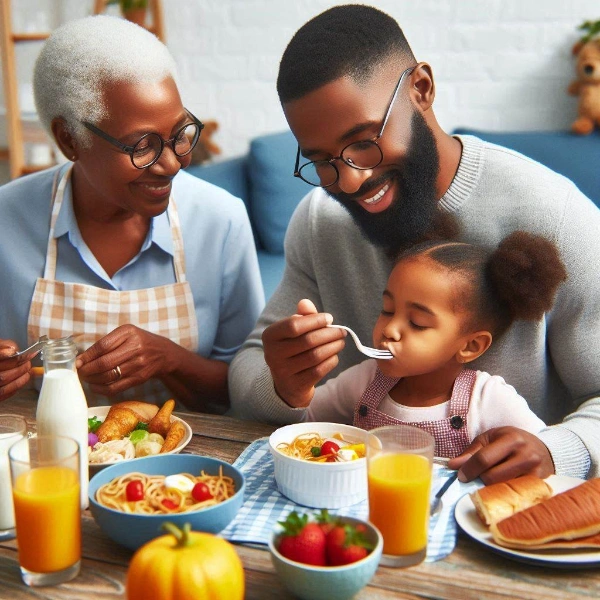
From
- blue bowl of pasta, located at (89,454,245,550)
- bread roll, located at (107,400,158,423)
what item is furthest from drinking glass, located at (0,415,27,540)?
bread roll, located at (107,400,158,423)

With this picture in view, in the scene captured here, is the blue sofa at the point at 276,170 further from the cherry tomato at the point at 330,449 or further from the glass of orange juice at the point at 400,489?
the glass of orange juice at the point at 400,489

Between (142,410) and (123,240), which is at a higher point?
(123,240)

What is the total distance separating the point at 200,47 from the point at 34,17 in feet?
3.25

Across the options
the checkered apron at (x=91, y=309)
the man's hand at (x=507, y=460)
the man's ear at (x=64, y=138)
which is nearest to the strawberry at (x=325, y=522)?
the man's hand at (x=507, y=460)

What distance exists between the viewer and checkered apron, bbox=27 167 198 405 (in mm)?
1946

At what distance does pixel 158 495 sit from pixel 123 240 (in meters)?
0.96

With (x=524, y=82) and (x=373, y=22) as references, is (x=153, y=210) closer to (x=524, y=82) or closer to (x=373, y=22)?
(x=373, y=22)

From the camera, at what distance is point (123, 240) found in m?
2.01

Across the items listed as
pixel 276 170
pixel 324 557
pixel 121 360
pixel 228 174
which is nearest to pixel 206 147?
pixel 228 174

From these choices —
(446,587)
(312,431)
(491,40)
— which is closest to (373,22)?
(312,431)

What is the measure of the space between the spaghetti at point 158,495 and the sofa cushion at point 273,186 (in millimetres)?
2817

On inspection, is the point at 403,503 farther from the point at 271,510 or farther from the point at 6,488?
the point at 6,488

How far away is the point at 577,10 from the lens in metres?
3.79

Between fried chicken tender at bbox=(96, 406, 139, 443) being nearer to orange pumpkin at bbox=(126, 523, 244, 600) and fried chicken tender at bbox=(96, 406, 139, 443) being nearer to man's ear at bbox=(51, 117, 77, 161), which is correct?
orange pumpkin at bbox=(126, 523, 244, 600)
